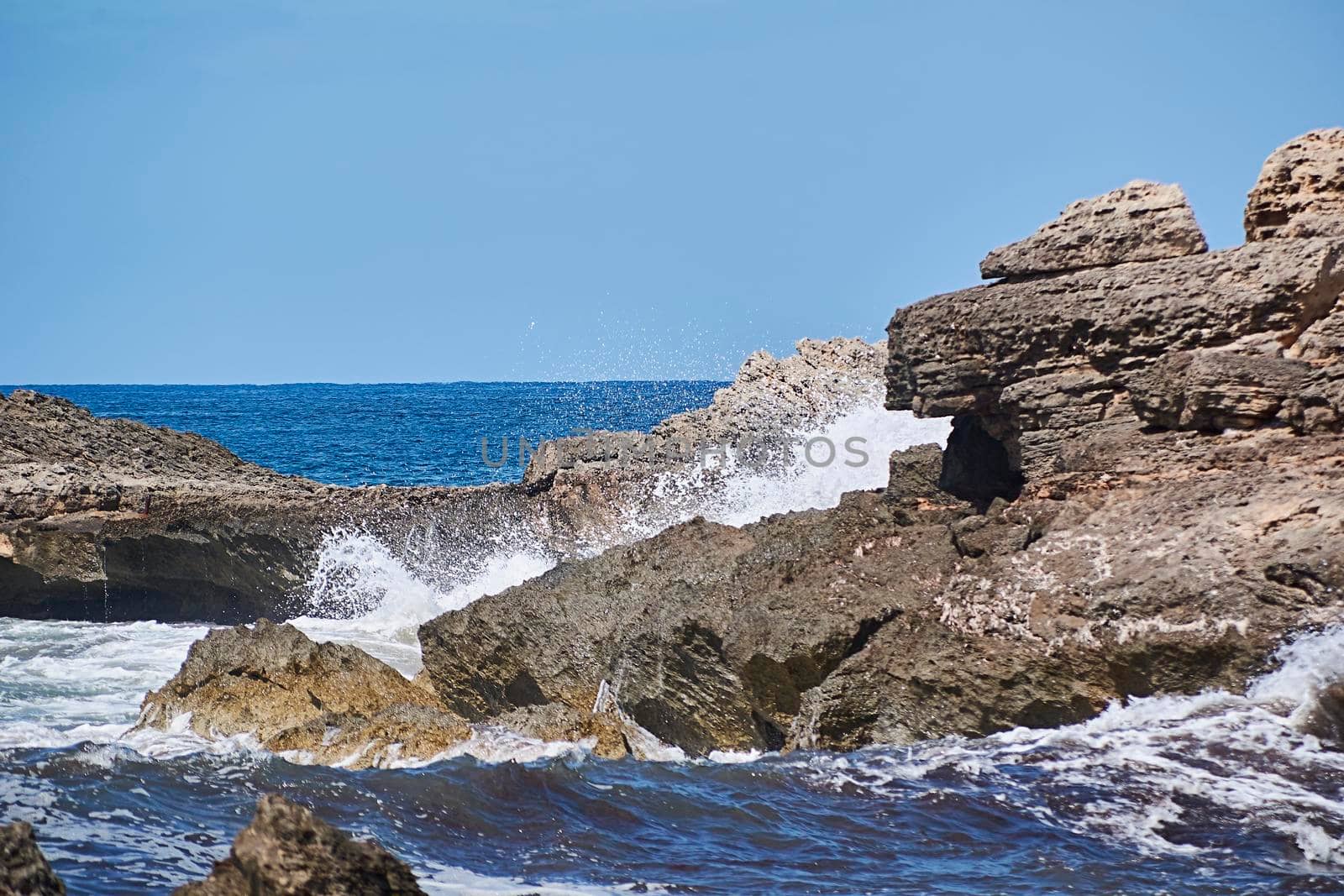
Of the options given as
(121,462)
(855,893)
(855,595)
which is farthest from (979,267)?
(121,462)

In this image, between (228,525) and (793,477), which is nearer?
(228,525)

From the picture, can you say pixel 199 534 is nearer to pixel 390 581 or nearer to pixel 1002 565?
pixel 390 581

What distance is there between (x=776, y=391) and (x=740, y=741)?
416 inches

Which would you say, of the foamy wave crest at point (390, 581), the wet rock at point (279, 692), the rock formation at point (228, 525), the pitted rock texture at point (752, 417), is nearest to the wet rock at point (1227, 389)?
the wet rock at point (279, 692)

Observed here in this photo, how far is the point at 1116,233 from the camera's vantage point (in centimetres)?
789

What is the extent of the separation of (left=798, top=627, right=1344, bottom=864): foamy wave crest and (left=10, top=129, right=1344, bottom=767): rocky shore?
0.15 m

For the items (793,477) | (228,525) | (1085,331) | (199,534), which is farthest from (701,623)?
(199,534)

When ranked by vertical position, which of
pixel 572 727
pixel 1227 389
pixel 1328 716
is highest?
pixel 1227 389

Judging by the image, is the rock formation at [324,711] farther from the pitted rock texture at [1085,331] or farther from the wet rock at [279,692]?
the pitted rock texture at [1085,331]

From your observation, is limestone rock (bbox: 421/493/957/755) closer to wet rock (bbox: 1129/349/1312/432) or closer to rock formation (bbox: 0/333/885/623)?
wet rock (bbox: 1129/349/1312/432)

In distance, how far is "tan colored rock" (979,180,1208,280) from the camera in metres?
7.80

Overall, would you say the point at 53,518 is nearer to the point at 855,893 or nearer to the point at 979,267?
the point at 979,267

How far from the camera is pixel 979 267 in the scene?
848 centimetres

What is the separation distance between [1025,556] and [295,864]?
4513 mm
